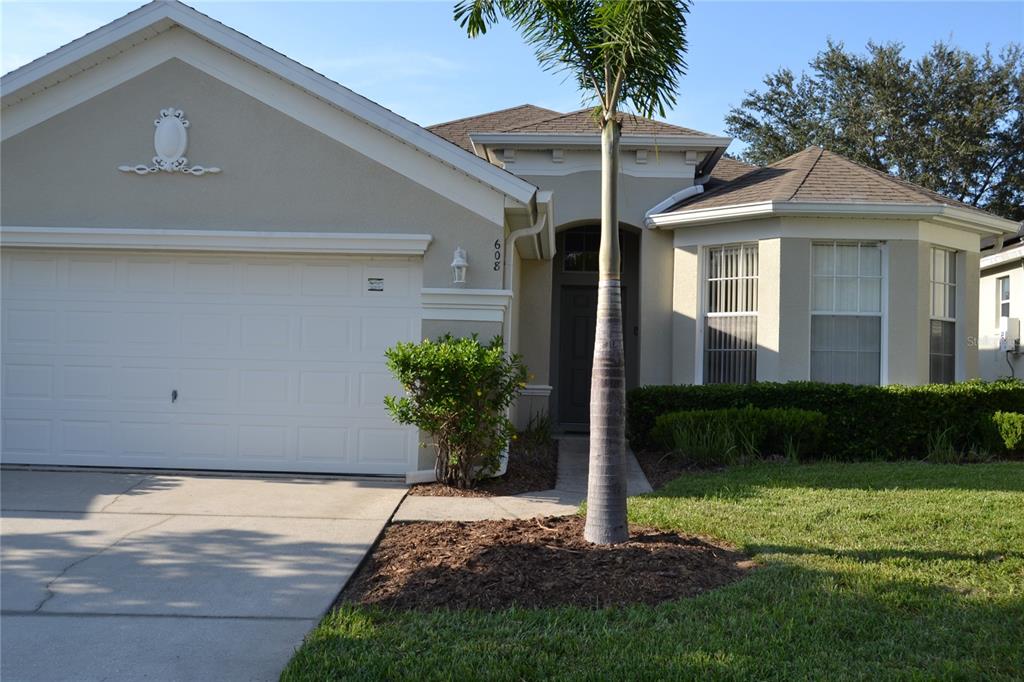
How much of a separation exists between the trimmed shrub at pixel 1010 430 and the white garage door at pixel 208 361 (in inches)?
289

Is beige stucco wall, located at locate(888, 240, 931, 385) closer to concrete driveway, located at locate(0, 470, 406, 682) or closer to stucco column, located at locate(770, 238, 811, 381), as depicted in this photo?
stucco column, located at locate(770, 238, 811, 381)

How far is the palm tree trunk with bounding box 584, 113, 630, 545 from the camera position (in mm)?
6160

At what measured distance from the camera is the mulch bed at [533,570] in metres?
5.18

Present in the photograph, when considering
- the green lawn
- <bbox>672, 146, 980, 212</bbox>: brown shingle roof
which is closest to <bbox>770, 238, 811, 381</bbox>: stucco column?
<bbox>672, 146, 980, 212</bbox>: brown shingle roof

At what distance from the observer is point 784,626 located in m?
4.64

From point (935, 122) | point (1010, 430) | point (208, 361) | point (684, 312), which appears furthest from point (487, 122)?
point (935, 122)

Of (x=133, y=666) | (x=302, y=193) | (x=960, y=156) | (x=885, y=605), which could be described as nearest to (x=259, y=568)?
(x=133, y=666)

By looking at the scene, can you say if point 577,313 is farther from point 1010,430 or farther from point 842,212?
point 1010,430

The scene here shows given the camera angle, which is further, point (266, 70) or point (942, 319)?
point (942, 319)

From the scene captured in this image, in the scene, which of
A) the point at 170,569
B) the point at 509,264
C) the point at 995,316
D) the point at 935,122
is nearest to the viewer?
the point at 170,569

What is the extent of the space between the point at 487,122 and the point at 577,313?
13.1 ft

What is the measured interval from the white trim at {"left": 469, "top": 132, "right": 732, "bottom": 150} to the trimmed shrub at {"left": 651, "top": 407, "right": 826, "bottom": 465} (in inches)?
177

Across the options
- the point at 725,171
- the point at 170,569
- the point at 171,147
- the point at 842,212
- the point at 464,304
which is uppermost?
the point at 725,171

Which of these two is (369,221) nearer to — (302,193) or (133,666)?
(302,193)
